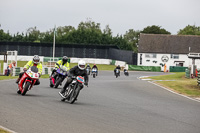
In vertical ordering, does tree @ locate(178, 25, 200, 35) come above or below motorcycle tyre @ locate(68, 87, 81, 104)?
above

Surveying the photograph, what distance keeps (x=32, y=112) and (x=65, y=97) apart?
3919 mm

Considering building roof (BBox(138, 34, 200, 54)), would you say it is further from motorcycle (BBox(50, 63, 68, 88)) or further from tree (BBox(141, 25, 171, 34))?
motorcycle (BBox(50, 63, 68, 88))

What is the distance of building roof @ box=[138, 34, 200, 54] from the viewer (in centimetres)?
9225

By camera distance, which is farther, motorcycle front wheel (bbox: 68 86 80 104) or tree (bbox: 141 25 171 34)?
tree (bbox: 141 25 171 34)

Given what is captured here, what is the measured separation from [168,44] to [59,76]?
7358cm

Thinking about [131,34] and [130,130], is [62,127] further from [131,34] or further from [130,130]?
[131,34]

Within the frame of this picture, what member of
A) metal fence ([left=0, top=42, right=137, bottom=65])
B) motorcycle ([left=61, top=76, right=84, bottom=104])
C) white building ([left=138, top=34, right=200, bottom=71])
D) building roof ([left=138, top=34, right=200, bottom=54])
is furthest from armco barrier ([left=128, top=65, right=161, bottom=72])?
motorcycle ([left=61, top=76, right=84, bottom=104])

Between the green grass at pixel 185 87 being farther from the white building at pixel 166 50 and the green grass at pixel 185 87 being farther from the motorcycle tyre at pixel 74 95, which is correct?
the white building at pixel 166 50

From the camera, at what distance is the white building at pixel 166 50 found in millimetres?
91625

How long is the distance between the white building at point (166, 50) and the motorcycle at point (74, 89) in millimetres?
76126

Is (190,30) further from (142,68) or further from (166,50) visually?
(142,68)

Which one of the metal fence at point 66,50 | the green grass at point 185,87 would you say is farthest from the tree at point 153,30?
the green grass at point 185,87

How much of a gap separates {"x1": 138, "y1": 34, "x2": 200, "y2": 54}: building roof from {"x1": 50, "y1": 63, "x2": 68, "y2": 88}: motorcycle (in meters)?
69.8

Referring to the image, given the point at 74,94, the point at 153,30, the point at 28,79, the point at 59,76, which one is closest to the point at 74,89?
the point at 74,94
